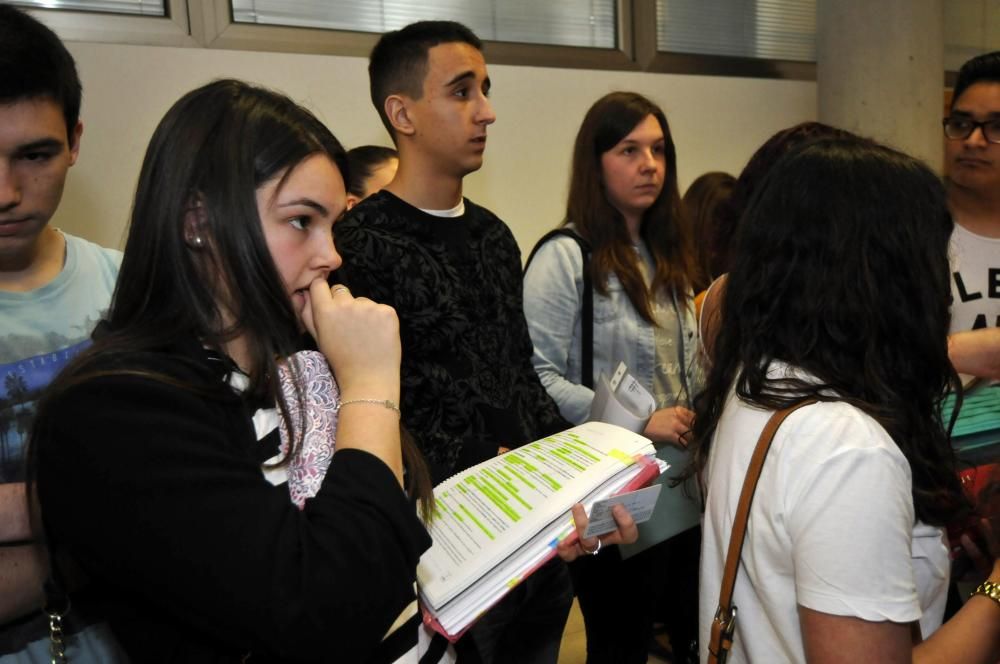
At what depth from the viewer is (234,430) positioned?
3.03 ft

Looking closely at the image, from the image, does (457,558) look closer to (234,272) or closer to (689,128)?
(234,272)

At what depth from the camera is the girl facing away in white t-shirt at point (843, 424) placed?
96cm

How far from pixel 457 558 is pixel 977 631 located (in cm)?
72

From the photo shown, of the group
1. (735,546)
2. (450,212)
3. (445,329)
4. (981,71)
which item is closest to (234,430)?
(735,546)

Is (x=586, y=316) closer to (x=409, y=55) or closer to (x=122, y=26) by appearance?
(x=409, y=55)

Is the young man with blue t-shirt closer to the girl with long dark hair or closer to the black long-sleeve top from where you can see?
the girl with long dark hair

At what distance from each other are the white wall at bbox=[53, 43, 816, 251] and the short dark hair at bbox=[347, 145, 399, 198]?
0.35 m

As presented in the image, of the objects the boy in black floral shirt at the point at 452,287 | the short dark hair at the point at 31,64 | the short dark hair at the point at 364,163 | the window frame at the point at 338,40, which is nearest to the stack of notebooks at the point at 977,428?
the boy in black floral shirt at the point at 452,287

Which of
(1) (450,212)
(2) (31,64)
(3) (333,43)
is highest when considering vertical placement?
(3) (333,43)

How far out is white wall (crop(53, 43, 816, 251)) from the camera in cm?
285

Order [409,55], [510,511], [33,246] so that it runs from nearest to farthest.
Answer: [510,511], [33,246], [409,55]

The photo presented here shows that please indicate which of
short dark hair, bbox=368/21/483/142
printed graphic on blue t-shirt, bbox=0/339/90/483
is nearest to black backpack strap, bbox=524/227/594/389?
short dark hair, bbox=368/21/483/142

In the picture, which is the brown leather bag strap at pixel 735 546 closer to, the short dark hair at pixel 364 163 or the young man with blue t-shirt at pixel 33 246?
the young man with blue t-shirt at pixel 33 246

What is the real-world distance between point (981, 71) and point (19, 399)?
2575 mm
